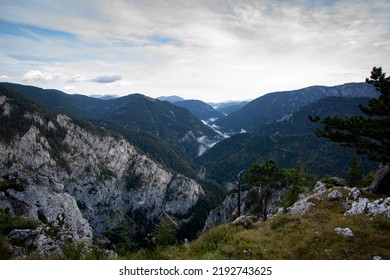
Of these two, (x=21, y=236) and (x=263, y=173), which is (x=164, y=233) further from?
(x=263, y=173)

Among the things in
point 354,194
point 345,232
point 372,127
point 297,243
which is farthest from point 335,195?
point 297,243

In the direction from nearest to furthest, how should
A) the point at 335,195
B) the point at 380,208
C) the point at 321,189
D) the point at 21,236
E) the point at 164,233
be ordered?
the point at 164,233 < the point at 21,236 < the point at 380,208 < the point at 335,195 < the point at 321,189

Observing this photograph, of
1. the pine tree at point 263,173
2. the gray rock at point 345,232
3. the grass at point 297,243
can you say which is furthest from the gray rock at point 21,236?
the pine tree at point 263,173

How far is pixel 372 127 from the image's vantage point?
18.3 metres

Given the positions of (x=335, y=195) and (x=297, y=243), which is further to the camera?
(x=335, y=195)

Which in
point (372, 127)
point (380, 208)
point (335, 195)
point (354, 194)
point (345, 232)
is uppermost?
point (372, 127)

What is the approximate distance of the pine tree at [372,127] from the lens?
1797 cm

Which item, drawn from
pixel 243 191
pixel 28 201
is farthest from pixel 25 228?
pixel 243 191

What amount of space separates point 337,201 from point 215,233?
1339 cm

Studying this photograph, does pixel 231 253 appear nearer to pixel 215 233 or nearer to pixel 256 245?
pixel 256 245

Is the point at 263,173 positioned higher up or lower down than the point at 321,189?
lower down

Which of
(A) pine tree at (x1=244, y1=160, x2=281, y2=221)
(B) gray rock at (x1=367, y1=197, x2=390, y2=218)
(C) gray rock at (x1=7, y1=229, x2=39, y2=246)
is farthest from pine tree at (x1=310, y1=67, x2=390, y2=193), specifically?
(A) pine tree at (x1=244, y1=160, x2=281, y2=221)

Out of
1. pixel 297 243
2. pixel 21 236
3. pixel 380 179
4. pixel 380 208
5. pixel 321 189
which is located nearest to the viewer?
pixel 297 243

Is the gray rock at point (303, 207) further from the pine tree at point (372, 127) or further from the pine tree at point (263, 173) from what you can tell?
the pine tree at point (263, 173)
